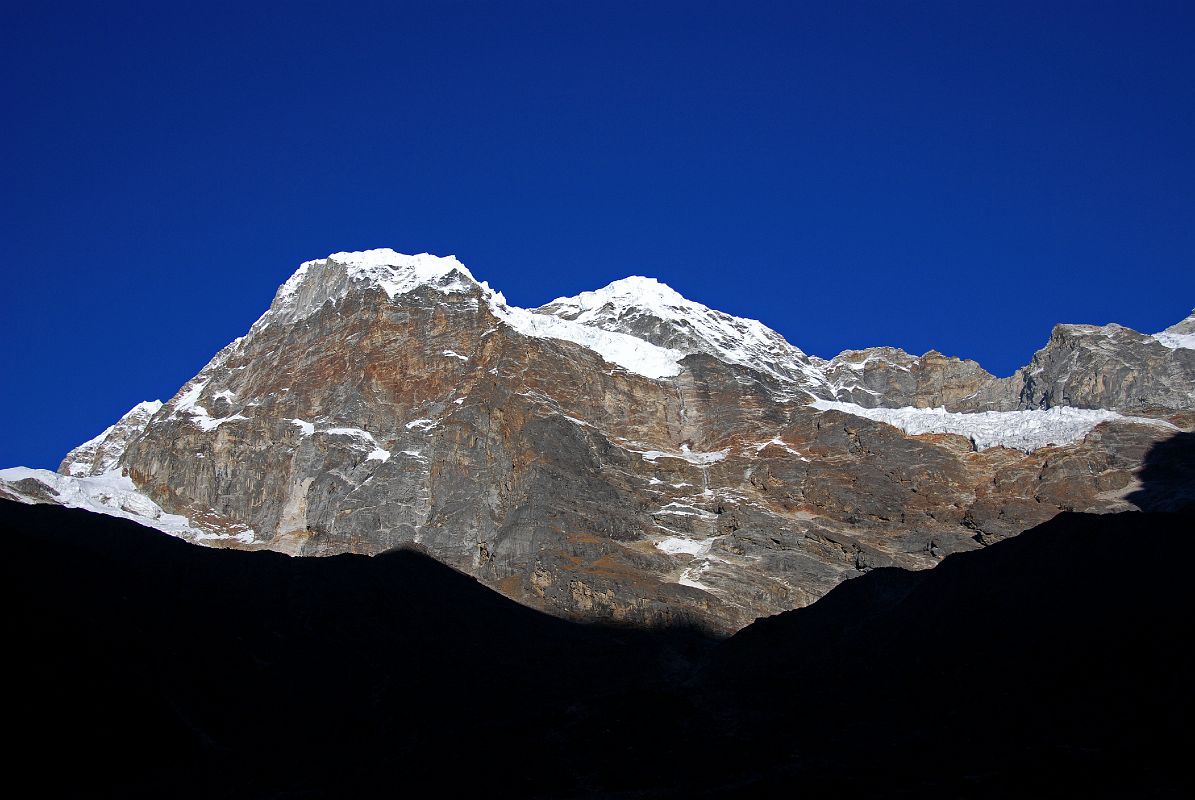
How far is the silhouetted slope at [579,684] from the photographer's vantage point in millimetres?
76438

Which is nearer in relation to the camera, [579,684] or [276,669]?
[276,669]

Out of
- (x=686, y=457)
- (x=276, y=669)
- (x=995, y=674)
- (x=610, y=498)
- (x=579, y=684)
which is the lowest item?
(x=995, y=674)

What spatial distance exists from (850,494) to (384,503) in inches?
2404

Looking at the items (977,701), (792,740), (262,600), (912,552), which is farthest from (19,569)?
(912,552)

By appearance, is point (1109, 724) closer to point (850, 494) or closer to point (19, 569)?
point (19, 569)

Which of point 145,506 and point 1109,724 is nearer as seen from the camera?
point 1109,724

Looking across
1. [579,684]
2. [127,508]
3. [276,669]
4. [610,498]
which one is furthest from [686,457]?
[276,669]

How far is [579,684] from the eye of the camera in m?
111

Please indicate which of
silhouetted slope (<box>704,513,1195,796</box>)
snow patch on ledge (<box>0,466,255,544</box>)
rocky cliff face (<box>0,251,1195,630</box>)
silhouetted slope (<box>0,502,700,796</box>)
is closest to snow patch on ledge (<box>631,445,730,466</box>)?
rocky cliff face (<box>0,251,1195,630</box>)

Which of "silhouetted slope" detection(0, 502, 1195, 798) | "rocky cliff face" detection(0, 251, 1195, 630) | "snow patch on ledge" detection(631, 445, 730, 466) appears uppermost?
"snow patch on ledge" detection(631, 445, 730, 466)

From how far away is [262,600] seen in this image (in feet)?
385

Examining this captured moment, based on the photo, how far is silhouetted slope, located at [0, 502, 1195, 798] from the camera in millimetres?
76438

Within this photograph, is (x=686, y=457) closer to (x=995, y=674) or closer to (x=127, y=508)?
(x=127, y=508)

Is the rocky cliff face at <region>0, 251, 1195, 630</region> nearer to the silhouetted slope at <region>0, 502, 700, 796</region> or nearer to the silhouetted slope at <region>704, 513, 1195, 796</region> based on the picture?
the silhouetted slope at <region>0, 502, 700, 796</region>
